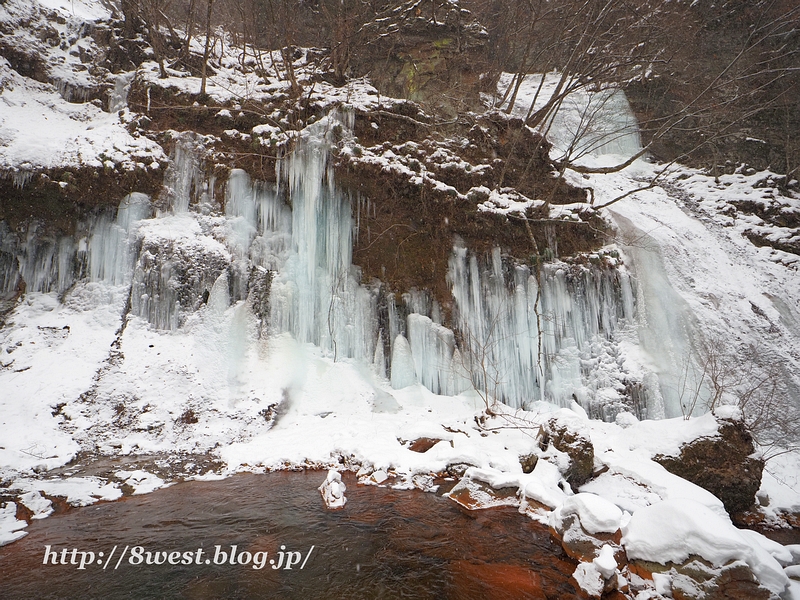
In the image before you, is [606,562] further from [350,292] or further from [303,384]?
[350,292]

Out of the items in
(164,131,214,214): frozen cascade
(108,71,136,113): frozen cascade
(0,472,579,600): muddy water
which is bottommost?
(0,472,579,600): muddy water

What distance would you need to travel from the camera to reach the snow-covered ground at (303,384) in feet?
19.2

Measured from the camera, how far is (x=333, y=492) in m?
5.56

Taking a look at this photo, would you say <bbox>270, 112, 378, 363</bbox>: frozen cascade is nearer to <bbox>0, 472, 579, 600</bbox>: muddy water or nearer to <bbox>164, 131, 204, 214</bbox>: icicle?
<bbox>164, 131, 204, 214</bbox>: icicle

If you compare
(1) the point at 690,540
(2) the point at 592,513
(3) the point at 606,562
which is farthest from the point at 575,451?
(1) the point at 690,540

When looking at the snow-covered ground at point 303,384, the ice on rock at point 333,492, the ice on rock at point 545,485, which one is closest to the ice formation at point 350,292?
the snow-covered ground at point 303,384

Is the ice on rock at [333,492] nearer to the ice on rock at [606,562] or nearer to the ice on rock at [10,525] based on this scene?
the ice on rock at [606,562]

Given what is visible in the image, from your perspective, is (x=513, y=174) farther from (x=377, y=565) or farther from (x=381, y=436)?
(x=377, y=565)

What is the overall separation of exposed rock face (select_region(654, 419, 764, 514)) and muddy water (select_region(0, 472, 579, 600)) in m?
2.88

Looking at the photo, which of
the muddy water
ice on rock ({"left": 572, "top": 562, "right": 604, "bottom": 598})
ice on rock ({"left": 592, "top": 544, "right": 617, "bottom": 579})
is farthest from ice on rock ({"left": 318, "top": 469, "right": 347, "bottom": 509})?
ice on rock ({"left": 592, "top": 544, "right": 617, "bottom": 579})

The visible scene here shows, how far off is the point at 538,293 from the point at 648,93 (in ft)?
38.7

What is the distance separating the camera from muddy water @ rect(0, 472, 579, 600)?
3664mm

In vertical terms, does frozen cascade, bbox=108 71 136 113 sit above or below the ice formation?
above

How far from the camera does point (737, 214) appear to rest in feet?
41.9
